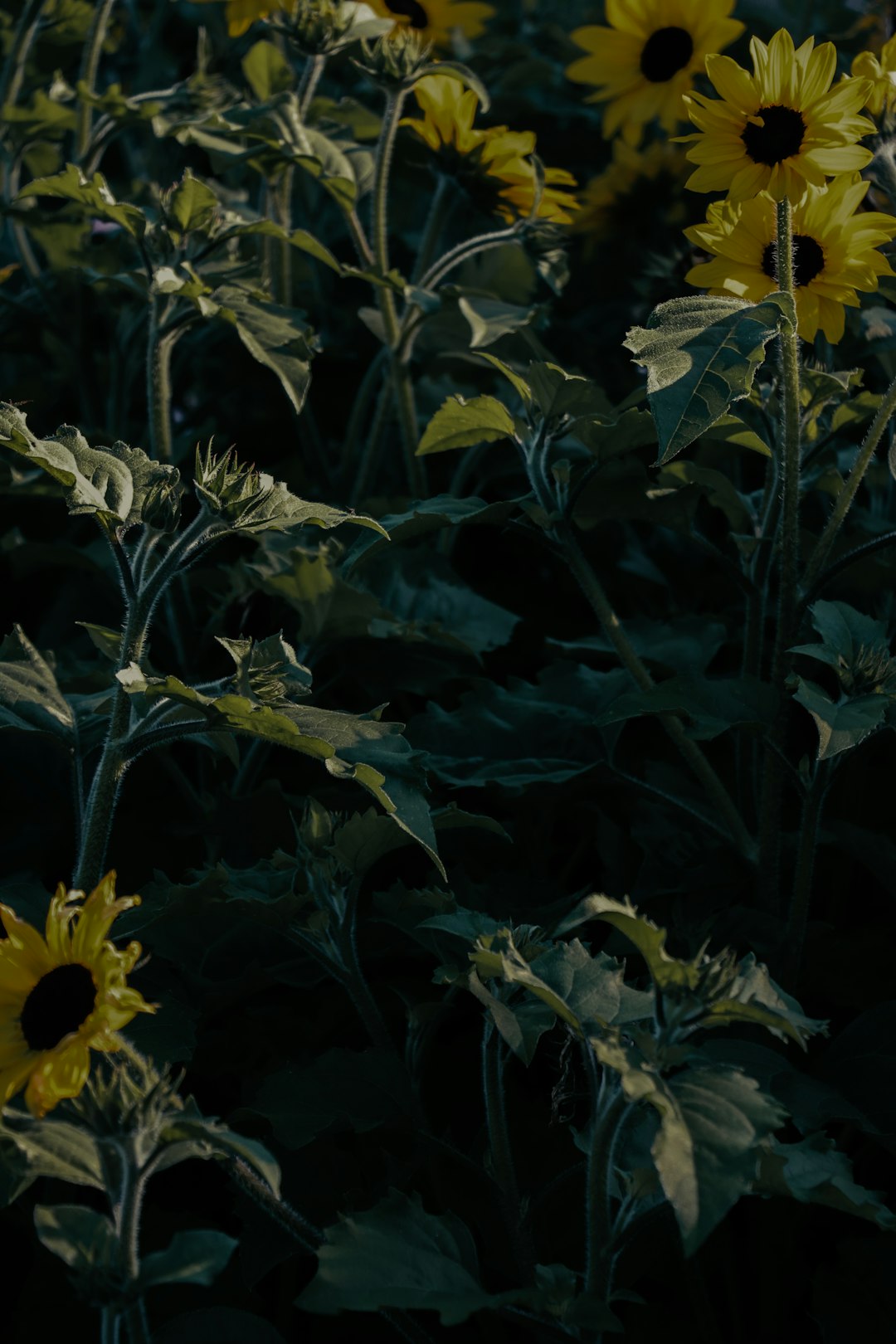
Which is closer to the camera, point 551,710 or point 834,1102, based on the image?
point 834,1102

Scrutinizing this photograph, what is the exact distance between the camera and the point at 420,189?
98.7 inches

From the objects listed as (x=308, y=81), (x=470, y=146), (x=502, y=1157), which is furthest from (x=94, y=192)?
(x=502, y=1157)

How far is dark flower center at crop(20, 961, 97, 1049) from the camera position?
34.5 inches

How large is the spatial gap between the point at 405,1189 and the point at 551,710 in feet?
1.57

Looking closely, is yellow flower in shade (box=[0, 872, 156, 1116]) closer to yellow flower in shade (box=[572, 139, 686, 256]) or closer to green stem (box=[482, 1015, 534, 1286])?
green stem (box=[482, 1015, 534, 1286])

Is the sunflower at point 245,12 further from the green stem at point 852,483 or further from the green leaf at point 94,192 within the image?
the green stem at point 852,483

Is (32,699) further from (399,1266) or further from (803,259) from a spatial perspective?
(803,259)

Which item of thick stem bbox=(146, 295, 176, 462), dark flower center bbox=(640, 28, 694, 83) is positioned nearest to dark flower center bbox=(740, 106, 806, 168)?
thick stem bbox=(146, 295, 176, 462)

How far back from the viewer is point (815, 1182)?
0.86 metres

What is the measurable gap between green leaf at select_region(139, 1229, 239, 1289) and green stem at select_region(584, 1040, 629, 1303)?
0.76ft

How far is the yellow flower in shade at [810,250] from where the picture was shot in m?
1.18

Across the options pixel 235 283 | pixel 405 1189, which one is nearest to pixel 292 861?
pixel 405 1189

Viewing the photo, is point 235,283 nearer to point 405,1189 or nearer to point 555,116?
point 405,1189

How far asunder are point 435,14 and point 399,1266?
1873mm
